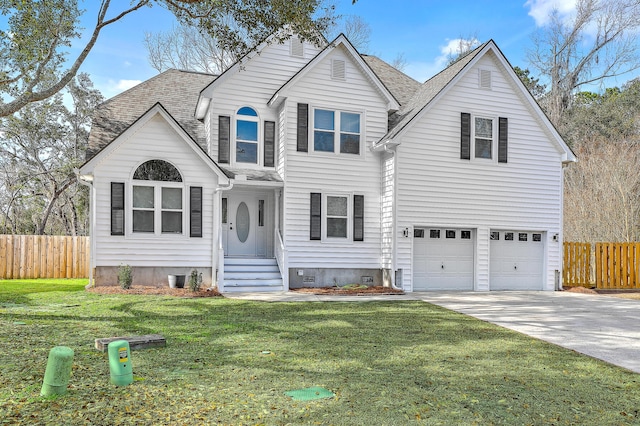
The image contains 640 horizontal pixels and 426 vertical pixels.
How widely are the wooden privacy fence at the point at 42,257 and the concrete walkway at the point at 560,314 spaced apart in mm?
8623

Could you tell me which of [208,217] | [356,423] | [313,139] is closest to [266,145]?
[313,139]

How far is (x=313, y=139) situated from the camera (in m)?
14.7

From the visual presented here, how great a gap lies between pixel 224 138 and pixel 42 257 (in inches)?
346

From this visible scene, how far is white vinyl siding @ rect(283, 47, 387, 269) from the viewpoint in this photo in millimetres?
14453

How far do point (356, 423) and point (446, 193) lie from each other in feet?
39.9

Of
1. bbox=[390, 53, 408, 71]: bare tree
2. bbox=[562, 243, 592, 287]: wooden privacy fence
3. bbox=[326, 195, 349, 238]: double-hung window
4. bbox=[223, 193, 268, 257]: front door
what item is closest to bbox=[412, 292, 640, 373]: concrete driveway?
bbox=[562, 243, 592, 287]: wooden privacy fence

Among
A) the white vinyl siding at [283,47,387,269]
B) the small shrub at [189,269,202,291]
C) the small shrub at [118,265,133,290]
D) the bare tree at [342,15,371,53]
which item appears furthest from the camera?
the bare tree at [342,15,371,53]

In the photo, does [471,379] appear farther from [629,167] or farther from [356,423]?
[629,167]

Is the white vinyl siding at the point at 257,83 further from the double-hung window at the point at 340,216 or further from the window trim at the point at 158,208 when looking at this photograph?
the double-hung window at the point at 340,216

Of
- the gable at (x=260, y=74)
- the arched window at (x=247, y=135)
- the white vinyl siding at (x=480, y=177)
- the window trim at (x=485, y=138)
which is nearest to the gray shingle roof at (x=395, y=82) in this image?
the white vinyl siding at (x=480, y=177)

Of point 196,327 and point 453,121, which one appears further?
point 453,121

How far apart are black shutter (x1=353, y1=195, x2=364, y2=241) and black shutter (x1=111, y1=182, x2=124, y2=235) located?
6812 millimetres

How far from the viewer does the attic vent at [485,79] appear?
50.9 ft

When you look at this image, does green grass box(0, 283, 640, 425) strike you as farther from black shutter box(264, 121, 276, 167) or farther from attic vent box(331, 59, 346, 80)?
attic vent box(331, 59, 346, 80)
